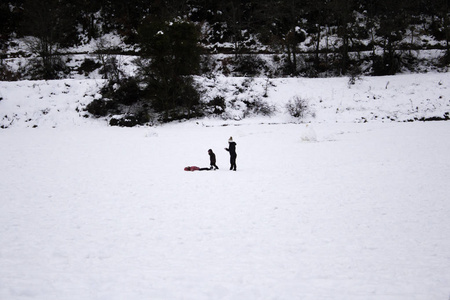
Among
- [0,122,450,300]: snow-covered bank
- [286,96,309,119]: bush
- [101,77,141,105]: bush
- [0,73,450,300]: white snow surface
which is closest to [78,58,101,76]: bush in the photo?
[101,77,141,105]: bush

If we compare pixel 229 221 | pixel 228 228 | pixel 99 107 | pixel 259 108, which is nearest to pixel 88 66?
pixel 99 107

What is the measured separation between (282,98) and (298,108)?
2.86 metres

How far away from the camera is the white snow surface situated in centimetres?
454

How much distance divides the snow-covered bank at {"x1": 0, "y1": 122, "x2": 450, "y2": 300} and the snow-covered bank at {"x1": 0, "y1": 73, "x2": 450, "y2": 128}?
14.9 metres

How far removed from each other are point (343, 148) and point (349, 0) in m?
27.8

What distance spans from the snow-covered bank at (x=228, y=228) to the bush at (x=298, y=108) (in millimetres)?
14943

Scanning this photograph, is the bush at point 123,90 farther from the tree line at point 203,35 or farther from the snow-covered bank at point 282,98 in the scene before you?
the snow-covered bank at point 282,98

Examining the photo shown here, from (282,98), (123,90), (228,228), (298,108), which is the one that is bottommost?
(228,228)

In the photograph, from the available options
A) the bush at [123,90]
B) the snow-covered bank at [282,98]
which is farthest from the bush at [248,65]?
the bush at [123,90]

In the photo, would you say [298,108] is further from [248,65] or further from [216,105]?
[248,65]

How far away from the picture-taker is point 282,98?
31.6 m

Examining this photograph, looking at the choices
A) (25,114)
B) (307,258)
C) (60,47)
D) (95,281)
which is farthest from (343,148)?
(60,47)

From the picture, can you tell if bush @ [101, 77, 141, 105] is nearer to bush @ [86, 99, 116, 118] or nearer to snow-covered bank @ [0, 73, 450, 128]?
bush @ [86, 99, 116, 118]

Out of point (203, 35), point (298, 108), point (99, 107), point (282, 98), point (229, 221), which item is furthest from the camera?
point (203, 35)
